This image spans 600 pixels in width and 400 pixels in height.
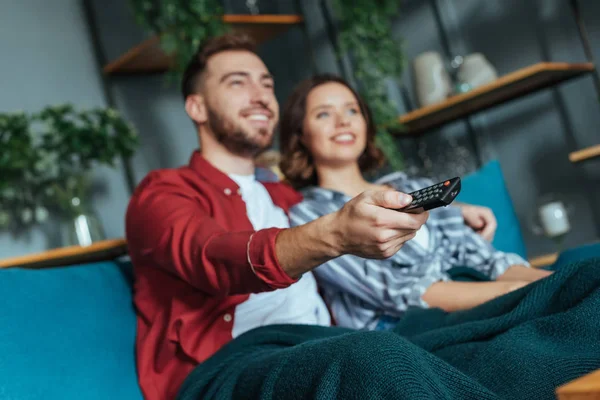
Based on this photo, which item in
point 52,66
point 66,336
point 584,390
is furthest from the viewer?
point 52,66

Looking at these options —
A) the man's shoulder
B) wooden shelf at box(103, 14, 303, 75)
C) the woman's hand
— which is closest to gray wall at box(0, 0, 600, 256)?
wooden shelf at box(103, 14, 303, 75)

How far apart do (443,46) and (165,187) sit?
1.80 m

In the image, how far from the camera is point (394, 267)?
149 cm

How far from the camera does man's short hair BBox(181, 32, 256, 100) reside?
5.57ft

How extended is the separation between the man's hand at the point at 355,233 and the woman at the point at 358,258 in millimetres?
434

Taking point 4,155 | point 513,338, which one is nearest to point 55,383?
point 513,338

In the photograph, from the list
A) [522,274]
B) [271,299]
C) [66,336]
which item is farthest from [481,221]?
[66,336]

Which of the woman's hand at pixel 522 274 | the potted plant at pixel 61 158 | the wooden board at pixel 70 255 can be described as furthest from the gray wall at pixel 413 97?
the woman's hand at pixel 522 274

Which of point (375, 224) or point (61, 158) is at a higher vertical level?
point (61, 158)

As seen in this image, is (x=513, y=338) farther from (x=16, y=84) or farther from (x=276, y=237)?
(x=16, y=84)

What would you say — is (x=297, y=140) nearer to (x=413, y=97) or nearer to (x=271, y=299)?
(x=271, y=299)

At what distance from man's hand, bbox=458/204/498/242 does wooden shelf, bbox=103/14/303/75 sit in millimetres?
1281

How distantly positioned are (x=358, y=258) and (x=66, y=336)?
23.2 inches

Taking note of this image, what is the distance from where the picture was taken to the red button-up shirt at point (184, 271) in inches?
42.8
